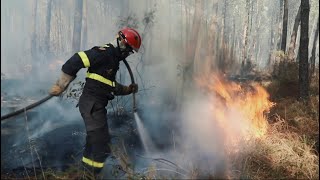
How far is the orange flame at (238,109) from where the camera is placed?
6.63m

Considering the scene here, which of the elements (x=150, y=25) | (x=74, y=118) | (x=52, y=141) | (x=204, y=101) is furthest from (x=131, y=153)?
(x=150, y=25)

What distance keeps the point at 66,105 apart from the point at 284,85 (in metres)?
5.99

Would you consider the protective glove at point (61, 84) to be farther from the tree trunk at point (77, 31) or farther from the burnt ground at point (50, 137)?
the tree trunk at point (77, 31)

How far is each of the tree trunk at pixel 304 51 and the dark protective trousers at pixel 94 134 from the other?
16.9ft

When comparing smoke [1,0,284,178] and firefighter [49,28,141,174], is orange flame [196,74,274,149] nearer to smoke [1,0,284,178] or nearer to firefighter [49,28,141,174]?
smoke [1,0,284,178]

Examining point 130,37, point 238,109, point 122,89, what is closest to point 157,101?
point 238,109

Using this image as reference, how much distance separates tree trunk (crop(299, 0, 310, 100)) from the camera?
782cm

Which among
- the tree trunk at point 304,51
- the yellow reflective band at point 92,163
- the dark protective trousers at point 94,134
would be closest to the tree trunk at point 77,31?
the tree trunk at point 304,51

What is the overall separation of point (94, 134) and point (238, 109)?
370 cm

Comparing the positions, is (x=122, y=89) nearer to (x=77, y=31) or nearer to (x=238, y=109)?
(x=238, y=109)

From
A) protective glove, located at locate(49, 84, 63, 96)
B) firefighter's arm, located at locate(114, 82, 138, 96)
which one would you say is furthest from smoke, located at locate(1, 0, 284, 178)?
firefighter's arm, located at locate(114, 82, 138, 96)

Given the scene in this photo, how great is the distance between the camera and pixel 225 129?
7027 mm

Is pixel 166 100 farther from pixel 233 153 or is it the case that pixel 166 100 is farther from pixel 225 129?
pixel 233 153

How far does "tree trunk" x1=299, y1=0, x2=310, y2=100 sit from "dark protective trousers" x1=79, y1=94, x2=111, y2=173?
202 inches
